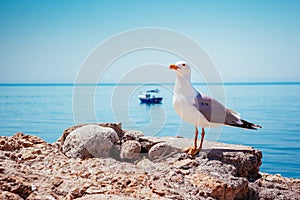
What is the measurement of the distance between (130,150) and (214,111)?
5.07 ft

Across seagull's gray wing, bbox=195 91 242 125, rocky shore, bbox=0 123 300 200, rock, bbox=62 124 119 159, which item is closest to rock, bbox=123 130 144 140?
rocky shore, bbox=0 123 300 200

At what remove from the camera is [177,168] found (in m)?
5.01

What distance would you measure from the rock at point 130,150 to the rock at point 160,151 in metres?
0.23

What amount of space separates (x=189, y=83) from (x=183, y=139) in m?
1.54

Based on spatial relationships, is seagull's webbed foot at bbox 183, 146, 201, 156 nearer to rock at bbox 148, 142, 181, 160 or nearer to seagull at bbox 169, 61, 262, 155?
seagull at bbox 169, 61, 262, 155

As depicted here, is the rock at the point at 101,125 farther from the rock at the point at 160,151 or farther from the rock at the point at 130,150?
the rock at the point at 160,151

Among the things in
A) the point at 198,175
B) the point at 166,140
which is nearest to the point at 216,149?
the point at 166,140

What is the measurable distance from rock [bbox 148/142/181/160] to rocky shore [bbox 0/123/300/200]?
0.06ft

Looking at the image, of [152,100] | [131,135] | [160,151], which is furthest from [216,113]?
[152,100]

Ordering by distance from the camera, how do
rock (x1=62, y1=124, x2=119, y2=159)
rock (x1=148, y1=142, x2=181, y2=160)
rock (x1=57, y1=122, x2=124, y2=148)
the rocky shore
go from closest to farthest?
the rocky shore < rock (x1=62, y1=124, x2=119, y2=159) < rock (x1=148, y1=142, x2=181, y2=160) < rock (x1=57, y1=122, x2=124, y2=148)

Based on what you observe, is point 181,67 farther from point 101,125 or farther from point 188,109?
point 101,125

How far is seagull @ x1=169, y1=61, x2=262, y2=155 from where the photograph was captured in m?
5.61

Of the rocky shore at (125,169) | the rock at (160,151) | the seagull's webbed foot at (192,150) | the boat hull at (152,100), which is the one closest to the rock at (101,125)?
the rocky shore at (125,169)

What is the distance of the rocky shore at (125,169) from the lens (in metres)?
4.02
